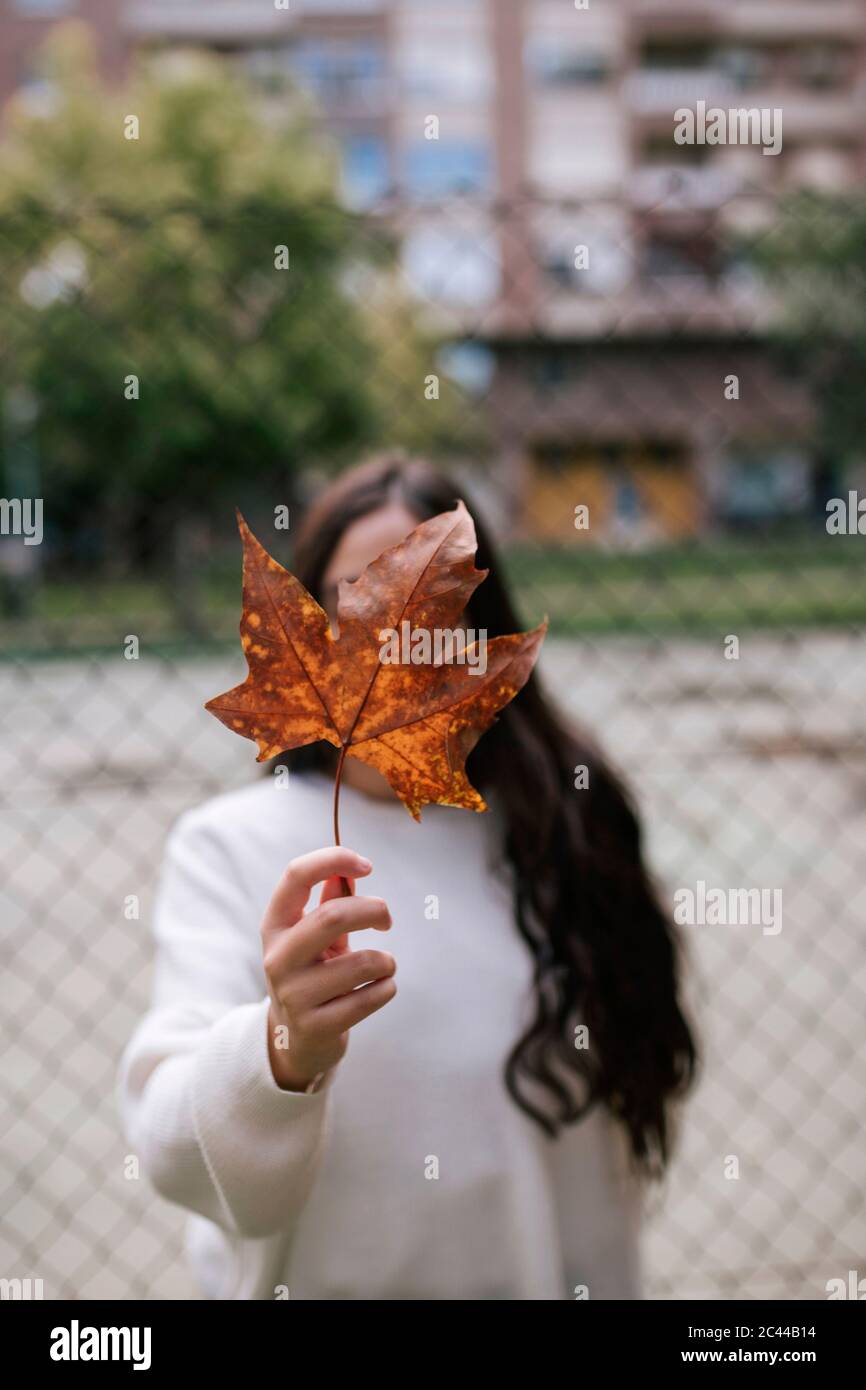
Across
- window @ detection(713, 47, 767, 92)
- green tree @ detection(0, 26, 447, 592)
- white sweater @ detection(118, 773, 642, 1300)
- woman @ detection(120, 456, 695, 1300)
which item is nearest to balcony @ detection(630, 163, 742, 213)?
woman @ detection(120, 456, 695, 1300)

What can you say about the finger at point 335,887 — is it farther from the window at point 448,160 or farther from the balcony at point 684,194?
the window at point 448,160

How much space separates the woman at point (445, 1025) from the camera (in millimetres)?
973

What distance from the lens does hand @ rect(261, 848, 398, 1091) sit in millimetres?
560

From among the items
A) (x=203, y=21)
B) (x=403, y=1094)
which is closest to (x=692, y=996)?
(x=403, y=1094)

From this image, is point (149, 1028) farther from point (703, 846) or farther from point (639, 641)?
point (639, 641)

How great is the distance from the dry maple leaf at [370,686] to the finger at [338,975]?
0.09 m

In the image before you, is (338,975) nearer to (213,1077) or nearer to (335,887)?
(335,887)

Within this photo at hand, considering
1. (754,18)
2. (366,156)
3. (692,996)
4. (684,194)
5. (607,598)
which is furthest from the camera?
(366,156)

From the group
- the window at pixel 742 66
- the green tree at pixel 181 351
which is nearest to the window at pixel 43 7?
the green tree at pixel 181 351

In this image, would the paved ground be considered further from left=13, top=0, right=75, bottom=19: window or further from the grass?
left=13, top=0, right=75, bottom=19: window

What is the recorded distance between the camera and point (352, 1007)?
0.60 m

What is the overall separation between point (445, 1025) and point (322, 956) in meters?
0.44
